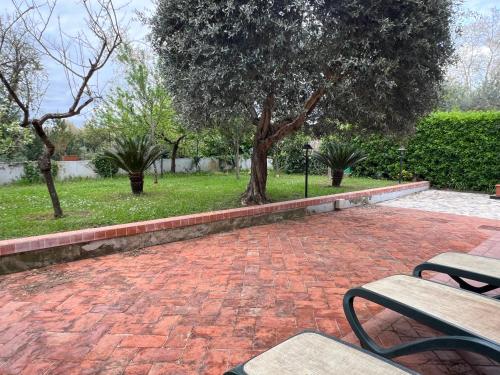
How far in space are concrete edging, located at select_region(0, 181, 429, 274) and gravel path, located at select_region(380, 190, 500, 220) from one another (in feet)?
10.1

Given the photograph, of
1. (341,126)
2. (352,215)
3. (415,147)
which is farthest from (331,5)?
(415,147)

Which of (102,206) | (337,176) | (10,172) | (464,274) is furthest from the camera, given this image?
(10,172)

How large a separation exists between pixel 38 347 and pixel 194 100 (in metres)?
3.98

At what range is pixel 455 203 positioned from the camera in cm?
839

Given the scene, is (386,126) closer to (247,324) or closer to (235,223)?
(235,223)

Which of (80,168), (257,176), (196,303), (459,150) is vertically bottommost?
(196,303)

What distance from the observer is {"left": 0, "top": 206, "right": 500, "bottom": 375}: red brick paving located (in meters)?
2.09

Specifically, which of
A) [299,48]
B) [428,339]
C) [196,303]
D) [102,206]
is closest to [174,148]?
[102,206]

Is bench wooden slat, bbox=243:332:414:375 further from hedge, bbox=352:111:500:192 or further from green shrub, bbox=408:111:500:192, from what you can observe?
green shrub, bbox=408:111:500:192

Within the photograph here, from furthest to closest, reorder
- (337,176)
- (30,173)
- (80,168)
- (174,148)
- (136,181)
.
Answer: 1. (174,148)
2. (80,168)
3. (30,173)
4. (337,176)
5. (136,181)

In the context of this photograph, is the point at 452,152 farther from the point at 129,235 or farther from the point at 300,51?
the point at 129,235

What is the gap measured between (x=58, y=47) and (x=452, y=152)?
38.7 ft

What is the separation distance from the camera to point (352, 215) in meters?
6.80

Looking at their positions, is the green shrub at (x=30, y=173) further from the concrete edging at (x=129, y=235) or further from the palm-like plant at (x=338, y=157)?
the palm-like plant at (x=338, y=157)
